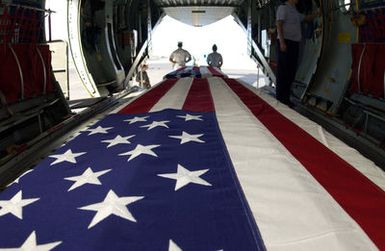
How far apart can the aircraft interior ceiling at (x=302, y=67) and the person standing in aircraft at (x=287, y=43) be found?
0.29 metres

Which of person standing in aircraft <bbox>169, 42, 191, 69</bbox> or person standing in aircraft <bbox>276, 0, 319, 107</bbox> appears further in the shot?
person standing in aircraft <bbox>169, 42, 191, 69</bbox>

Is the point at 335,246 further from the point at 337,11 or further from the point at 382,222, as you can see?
the point at 337,11

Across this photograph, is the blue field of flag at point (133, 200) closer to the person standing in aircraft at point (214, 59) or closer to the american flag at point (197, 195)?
the american flag at point (197, 195)

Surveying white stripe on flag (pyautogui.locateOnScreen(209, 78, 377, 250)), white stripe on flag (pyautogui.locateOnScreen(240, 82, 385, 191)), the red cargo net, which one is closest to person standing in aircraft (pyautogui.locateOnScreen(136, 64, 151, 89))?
the red cargo net

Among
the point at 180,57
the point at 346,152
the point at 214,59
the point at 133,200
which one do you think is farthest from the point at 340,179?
the point at 214,59

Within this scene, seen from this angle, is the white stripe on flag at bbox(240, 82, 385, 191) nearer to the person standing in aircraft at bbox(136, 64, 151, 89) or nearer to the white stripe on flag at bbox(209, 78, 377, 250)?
the white stripe on flag at bbox(209, 78, 377, 250)

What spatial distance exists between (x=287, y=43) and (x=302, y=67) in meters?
1.27

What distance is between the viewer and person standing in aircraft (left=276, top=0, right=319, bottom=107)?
14.7 ft

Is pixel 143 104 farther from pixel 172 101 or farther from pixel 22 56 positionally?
pixel 22 56

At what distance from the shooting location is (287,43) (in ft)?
15.1

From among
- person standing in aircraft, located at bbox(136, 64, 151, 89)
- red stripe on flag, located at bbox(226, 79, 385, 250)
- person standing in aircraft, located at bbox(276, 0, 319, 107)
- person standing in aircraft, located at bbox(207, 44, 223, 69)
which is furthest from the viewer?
person standing in aircraft, located at bbox(207, 44, 223, 69)

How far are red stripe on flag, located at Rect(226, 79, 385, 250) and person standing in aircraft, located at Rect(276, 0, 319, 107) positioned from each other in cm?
172

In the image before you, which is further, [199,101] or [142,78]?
[142,78]

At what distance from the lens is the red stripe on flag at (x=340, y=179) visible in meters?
1.45
